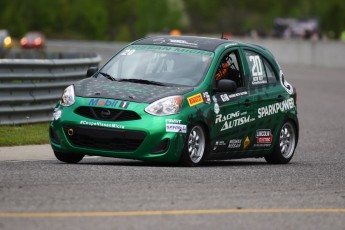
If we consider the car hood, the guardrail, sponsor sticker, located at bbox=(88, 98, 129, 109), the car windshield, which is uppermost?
the car windshield

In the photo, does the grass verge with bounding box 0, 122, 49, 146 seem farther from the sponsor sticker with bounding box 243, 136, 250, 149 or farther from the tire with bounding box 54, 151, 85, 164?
the sponsor sticker with bounding box 243, 136, 250, 149

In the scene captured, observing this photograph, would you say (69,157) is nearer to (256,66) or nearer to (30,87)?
(256,66)

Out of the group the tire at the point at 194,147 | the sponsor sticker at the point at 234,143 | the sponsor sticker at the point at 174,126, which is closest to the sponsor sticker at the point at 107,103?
the sponsor sticker at the point at 174,126

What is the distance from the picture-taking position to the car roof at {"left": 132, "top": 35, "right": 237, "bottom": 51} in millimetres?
13984

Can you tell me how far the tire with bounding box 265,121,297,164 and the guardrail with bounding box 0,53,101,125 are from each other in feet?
13.7

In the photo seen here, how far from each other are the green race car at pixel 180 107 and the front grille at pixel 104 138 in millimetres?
11

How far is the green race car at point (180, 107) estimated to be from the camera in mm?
12609

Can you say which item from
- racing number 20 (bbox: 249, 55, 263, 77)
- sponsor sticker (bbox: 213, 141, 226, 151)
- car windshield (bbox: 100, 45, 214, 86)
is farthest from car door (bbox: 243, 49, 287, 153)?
car windshield (bbox: 100, 45, 214, 86)

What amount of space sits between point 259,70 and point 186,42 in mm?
1202

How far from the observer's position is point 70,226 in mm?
8133

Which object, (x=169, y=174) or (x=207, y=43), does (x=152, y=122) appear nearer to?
(x=169, y=174)

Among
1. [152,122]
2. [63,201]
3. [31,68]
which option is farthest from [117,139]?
[31,68]

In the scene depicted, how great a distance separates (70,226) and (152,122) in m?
4.47

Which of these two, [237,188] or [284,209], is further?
[237,188]
